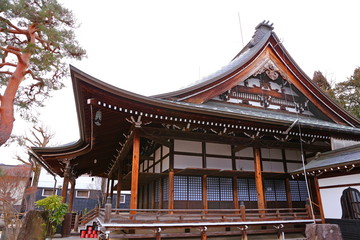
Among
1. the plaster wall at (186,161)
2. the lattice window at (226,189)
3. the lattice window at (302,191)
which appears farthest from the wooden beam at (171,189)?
the lattice window at (302,191)

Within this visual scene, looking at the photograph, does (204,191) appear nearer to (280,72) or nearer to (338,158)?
(338,158)

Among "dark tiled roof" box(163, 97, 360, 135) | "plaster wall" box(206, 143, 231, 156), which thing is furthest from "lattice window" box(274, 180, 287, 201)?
"dark tiled roof" box(163, 97, 360, 135)

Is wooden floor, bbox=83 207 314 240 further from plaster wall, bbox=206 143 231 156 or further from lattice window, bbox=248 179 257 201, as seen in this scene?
plaster wall, bbox=206 143 231 156

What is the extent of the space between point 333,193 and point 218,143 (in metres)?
4.60

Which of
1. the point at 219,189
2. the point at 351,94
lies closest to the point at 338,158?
the point at 219,189

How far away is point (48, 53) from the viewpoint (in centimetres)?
1291

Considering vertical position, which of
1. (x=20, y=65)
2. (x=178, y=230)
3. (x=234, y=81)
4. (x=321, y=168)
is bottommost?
(x=178, y=230)

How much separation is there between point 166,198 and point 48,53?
389 inches

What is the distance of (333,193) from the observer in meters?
8.95

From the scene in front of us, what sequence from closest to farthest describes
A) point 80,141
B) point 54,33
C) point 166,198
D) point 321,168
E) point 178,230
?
point 178,230 < point 321,168 < point 166,198 < point 80,141 < point 54,33

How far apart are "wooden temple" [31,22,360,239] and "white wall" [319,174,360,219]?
593 mm

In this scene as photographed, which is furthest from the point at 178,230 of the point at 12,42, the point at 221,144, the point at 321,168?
the point at 12,42

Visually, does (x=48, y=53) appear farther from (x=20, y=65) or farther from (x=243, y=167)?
(x=243, y=167)

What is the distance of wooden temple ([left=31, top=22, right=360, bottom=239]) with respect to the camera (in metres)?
7.35
